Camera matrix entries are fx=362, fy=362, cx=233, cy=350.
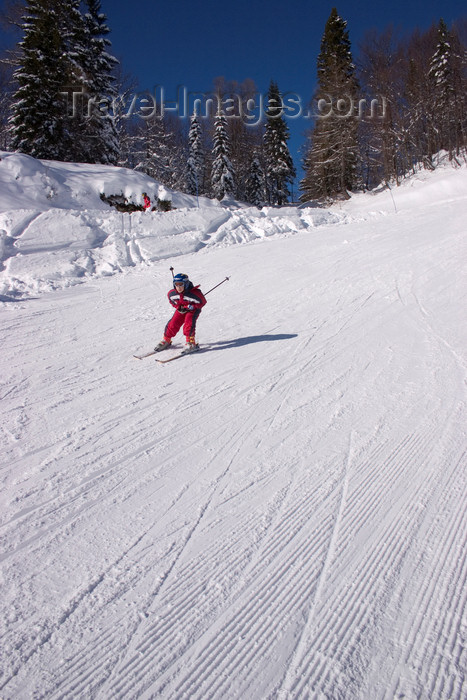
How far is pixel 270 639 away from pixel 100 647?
2.76ft

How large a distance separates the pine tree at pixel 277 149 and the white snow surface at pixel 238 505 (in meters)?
34.5

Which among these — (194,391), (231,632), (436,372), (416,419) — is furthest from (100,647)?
(436,372)

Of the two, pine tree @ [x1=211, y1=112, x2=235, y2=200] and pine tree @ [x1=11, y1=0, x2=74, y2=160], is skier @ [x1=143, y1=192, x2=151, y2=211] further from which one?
pine tree @ [x1=211, y1=112, x2=235, y2=200]

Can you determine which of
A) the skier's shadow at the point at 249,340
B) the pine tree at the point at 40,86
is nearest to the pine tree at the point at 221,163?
the pine tree at the point at 40,86

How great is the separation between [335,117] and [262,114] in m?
11.3

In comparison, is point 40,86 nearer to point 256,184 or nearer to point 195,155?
point 195,155

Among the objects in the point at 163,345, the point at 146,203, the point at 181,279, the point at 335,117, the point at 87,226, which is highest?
the point at 335,117

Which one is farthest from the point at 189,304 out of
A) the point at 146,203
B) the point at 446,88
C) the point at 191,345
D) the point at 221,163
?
the point at 446,88

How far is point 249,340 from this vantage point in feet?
20.0

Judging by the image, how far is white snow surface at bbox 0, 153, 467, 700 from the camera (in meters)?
1.74

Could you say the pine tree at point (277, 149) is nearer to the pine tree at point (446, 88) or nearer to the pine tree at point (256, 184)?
the pine tree at point (256, 184)

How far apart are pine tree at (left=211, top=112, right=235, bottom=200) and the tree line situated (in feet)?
0.37

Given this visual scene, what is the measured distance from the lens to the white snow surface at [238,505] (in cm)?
174

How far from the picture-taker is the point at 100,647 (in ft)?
5.85
